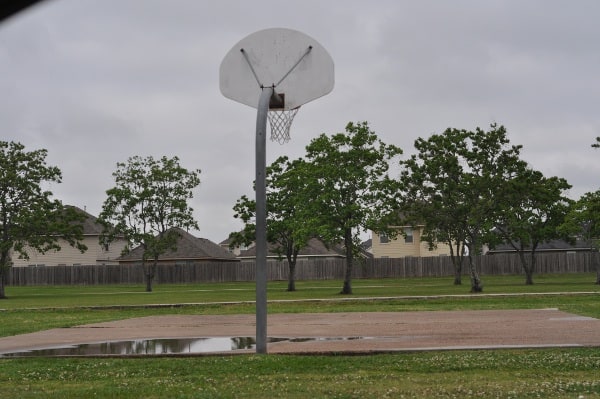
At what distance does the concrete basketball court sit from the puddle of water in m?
0.60

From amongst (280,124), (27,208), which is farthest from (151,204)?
(280,124)

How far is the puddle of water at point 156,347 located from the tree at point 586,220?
1429 inches

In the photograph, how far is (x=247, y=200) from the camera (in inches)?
2202

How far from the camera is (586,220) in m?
52.3

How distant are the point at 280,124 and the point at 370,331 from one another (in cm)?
546

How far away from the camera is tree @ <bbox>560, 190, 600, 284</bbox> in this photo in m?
48.7

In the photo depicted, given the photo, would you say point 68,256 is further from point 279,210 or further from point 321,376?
point 321,376

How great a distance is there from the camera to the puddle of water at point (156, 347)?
14.1 metres

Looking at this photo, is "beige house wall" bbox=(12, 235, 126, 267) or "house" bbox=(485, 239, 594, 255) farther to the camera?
"beige house wall" bbox=(12, 235, 126, 267)

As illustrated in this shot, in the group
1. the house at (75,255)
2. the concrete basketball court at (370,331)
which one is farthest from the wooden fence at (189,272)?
the concrete basketball court at (370,331)

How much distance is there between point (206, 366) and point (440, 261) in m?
61.6

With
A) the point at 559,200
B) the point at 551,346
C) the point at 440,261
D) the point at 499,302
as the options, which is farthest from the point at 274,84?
the point at 440,261

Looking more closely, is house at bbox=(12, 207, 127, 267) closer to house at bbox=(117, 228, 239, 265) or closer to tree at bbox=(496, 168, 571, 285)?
house at bbox=(117, 228, 239, 265)

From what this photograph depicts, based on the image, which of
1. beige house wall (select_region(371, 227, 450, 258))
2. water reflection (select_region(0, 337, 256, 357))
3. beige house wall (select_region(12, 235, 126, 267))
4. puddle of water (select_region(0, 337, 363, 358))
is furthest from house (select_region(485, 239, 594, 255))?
water reflection (select_region(0, 337, 256, 357))
